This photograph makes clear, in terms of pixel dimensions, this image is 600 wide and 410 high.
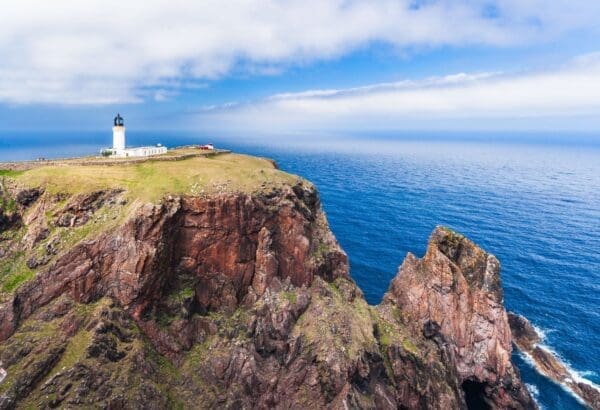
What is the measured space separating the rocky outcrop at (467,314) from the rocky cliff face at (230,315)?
0.64 feet

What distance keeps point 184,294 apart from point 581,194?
158 meters

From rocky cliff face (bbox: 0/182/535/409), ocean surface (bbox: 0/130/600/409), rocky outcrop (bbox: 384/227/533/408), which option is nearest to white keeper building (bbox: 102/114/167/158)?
rocky cliff face (bbox: 0/182/535/409)

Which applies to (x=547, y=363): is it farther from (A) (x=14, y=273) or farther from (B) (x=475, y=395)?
(A) (x=14, y=273)

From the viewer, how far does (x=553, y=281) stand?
79.2m

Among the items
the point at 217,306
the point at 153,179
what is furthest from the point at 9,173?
the point at 217,306

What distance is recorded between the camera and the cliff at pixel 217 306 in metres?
41.9

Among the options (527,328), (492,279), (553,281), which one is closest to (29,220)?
(492,279)

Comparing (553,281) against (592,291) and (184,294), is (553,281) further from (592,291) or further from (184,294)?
(184,294)

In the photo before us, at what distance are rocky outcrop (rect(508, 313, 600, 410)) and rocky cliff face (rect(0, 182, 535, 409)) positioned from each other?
9647 mm

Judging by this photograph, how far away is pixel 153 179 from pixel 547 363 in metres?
65.1

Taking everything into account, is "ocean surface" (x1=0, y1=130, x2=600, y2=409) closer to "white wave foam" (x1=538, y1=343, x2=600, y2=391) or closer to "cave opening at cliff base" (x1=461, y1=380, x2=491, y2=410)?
"white wave foam" (x1=538, y1=343, x2=600, y2=391)

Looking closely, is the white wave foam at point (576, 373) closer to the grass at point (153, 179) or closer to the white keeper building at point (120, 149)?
the grass at point (153, 179)

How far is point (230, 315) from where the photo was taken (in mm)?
51562

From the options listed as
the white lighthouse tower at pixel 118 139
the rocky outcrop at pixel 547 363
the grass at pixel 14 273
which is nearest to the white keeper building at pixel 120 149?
the white lighthouse tower at pixel 118 139
